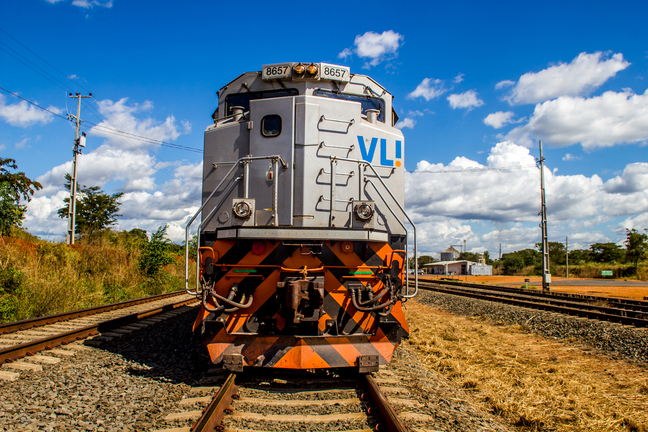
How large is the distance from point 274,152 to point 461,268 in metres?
64.3

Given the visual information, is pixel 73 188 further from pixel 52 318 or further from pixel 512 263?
pixel 512 263

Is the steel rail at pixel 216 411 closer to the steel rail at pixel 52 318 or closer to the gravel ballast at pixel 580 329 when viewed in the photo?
the steel rail at pixel 52 318

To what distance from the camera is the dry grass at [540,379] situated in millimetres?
3354

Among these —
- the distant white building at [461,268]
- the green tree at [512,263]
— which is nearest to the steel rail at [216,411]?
the distant white building at [461,268]

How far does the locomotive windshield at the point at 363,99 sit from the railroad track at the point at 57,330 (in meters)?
4.69

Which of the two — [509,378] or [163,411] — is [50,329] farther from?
[509,378]

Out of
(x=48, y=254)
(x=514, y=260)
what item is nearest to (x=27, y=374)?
(x=48, y=254)

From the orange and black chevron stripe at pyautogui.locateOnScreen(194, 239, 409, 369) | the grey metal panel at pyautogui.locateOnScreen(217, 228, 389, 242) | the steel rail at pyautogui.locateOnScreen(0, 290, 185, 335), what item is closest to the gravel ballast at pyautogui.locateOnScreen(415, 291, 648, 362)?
the orange and black chevron stripe at pyautogui.locateOnScreen(194, 239, 409, 369)

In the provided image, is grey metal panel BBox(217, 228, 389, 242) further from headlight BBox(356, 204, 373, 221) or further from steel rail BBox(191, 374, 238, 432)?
steel rail BBox(191, 374, 238, 432)

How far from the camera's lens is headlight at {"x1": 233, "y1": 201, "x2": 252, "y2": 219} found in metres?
4.19

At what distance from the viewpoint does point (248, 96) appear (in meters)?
5.32

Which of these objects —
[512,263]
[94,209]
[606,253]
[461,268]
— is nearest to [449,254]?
[512,263]

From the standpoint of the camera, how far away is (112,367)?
14.7 feet

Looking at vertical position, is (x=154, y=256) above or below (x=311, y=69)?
below
